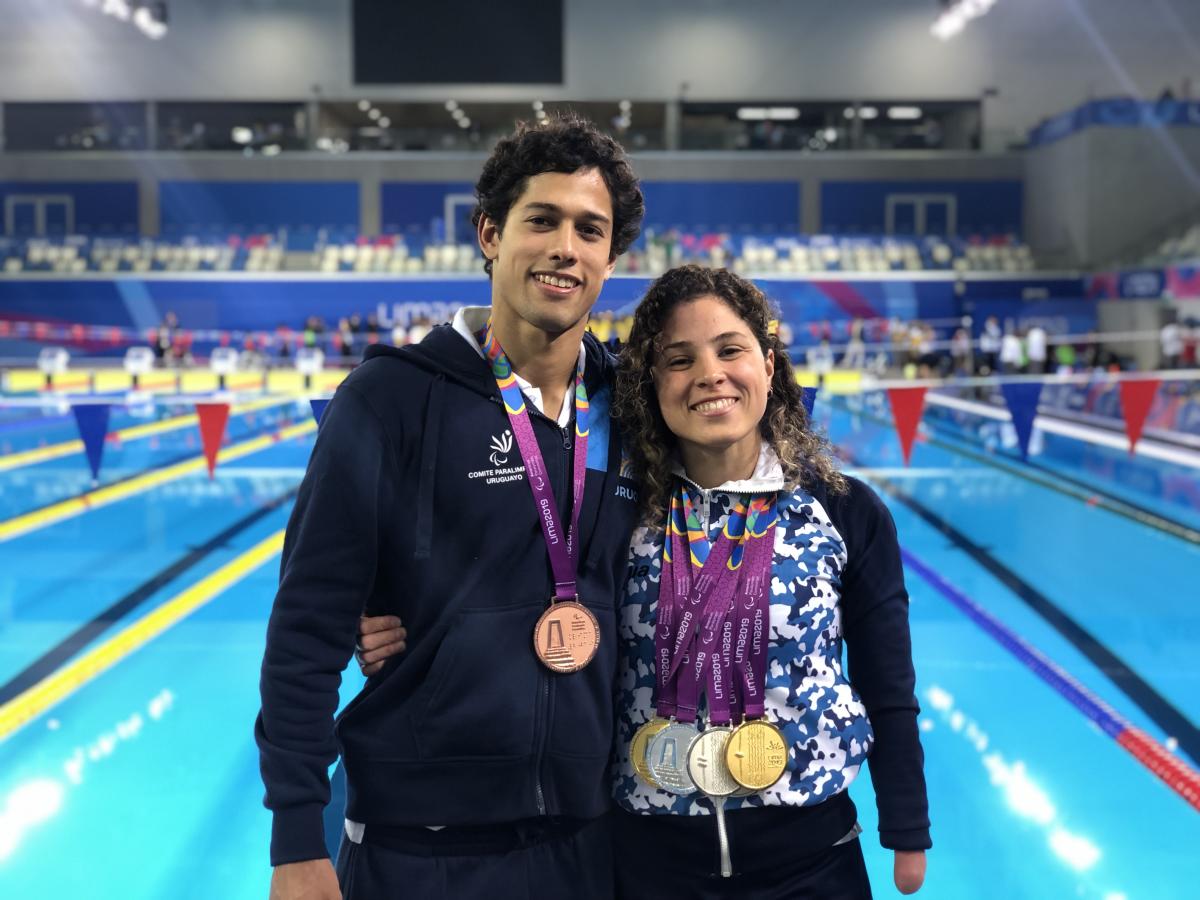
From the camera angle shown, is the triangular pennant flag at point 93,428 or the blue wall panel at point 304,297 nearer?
the triangular pennant flag at point 93,428

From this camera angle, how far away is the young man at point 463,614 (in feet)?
4.73

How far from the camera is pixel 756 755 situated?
157cm

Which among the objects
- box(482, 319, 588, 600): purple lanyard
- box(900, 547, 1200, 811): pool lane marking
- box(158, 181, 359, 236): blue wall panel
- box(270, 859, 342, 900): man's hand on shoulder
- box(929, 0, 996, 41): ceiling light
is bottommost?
box(900, 547, 1200, 811): pool lane marking

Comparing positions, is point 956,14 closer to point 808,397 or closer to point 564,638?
point 808,397

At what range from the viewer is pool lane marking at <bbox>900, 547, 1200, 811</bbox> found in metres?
3.03

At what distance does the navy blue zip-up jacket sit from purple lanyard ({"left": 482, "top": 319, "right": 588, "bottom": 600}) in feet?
0.05

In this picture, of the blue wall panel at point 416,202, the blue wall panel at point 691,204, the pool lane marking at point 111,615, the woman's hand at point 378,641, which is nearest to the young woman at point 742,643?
the woman's hand at point 378,641

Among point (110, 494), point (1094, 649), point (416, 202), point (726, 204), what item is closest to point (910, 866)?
point (1094, 649)

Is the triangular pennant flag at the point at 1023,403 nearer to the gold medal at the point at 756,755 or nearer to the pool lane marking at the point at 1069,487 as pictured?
the pool lane marking at the point at 1069,487

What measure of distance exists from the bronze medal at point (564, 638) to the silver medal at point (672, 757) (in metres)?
0.18

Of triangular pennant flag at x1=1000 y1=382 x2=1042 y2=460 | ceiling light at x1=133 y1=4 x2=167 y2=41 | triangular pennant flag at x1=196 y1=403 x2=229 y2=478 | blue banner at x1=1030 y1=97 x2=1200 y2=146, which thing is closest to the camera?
triangular pennant flag at x1=196 y1=403 x2=229 y2=478

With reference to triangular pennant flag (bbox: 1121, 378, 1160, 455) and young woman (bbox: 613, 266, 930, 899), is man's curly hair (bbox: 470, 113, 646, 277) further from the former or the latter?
triangular pennant flag (bbox: 1121, 378, 1160, 455)

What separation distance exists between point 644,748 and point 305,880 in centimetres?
48

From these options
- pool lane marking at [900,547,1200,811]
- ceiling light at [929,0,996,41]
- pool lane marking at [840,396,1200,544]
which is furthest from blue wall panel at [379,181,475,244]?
pool lane marking at [900,547,1200,811]
